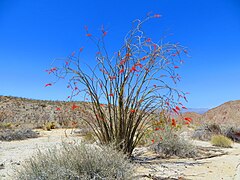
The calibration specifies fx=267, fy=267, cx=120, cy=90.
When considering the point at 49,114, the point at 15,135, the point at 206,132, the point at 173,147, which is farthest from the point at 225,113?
the point at 49,114

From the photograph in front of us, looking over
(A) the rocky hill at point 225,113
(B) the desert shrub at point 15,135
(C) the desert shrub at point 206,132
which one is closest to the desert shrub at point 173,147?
(C) the desert shrub at point 206,132

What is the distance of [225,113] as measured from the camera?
950 inches

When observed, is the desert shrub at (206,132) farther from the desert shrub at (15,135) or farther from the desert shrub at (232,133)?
the desert shrub at (15,135)

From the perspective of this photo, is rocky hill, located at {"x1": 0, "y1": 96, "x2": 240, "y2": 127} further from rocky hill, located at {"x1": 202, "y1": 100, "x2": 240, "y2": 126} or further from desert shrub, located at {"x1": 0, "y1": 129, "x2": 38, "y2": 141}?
desert shrub, located at {"x1": 0, "y1": 129, "x2": 38, "y2": 141}

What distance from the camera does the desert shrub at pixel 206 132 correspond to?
14.0 m

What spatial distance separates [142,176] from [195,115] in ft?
70.7

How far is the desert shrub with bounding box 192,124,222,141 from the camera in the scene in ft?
46.0

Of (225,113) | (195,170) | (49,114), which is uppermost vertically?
(49,114)

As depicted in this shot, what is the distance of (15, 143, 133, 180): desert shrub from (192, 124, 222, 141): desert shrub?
10.5 metres

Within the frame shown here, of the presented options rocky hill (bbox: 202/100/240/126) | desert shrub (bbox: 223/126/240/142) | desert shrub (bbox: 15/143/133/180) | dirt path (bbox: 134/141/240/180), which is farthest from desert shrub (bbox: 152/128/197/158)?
rocky hill (bbox: 202/100/240/126)

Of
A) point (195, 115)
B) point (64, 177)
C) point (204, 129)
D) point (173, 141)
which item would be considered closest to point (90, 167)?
point (64, 177)

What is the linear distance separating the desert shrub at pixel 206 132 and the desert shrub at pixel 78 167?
1046 cm

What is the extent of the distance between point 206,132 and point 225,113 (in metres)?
11.1

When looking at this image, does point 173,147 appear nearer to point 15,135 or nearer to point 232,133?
point 232,133
